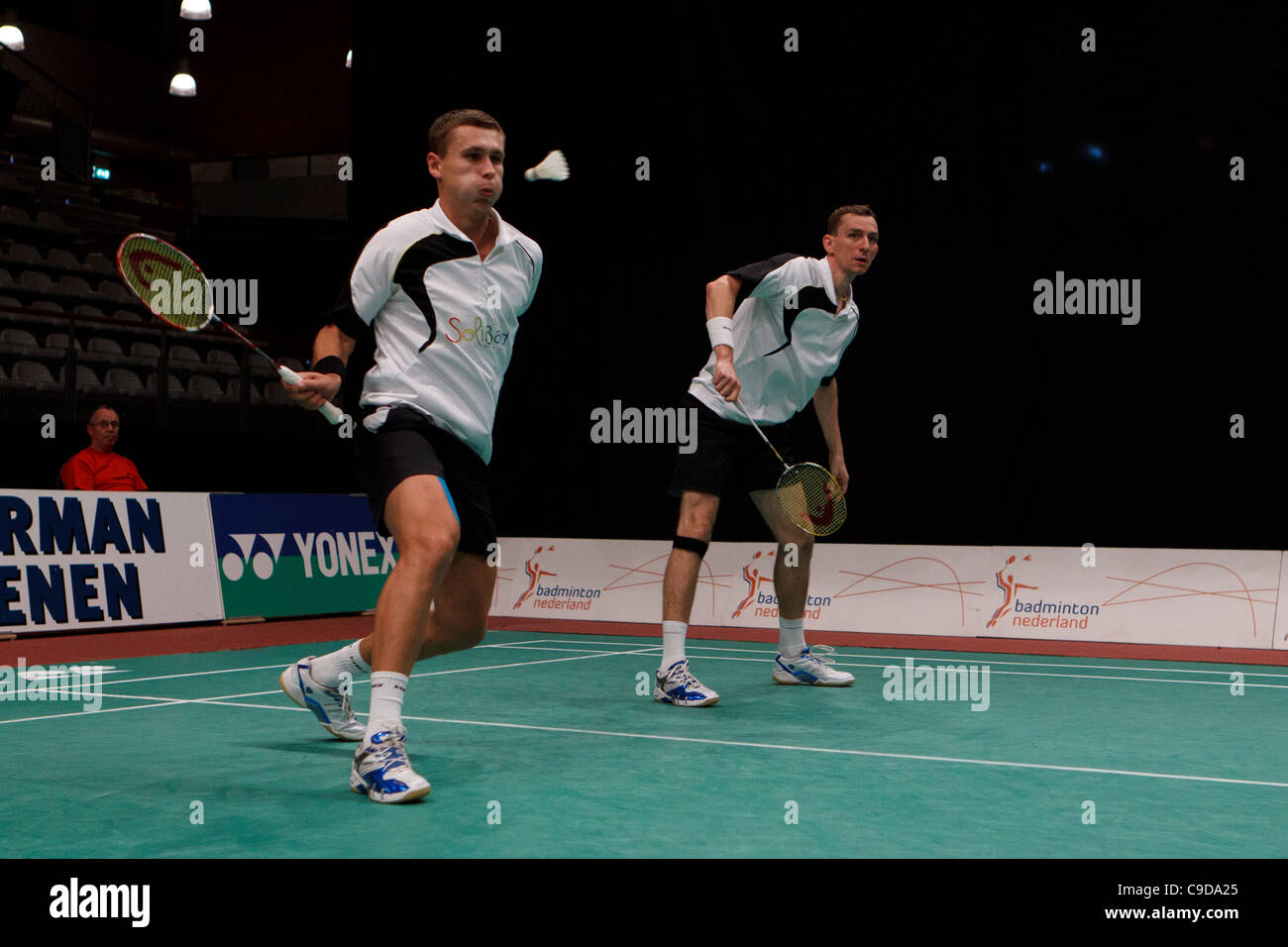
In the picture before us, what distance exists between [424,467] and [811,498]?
8.12 ft

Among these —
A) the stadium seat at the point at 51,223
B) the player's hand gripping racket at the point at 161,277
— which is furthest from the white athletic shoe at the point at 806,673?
the stadium seat at the point at 51,223

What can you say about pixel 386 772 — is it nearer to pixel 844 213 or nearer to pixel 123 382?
pixel 844 213

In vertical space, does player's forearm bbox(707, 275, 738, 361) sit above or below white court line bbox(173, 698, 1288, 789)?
above

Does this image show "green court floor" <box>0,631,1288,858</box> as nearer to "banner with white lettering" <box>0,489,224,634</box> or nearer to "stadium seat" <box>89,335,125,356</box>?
"banner with white lettering" <box>0,489,224,634</box>

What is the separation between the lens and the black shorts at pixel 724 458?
5.62 metres

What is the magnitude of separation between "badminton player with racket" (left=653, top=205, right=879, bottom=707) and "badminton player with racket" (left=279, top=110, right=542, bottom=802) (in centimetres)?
163

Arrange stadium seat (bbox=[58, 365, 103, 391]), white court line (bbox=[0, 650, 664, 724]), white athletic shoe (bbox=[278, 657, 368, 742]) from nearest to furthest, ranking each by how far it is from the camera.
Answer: white athletic shoe (bbox=[278, 657, 368, 742]) → white court line (bbox=[0, 650, 664, 724]) → stadium seat (bbox=[58, 365, 103, 391])

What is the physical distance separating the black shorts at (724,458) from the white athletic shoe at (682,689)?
75 cm

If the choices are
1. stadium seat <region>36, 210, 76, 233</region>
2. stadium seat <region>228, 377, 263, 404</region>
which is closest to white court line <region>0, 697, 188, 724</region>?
stadium seat <region>228, 377, 263, 404</region>

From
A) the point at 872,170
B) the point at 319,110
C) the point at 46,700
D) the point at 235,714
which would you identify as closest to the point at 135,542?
the point at 46,700

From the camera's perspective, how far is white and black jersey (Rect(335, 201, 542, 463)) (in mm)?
3779

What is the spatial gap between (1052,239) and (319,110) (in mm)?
15515

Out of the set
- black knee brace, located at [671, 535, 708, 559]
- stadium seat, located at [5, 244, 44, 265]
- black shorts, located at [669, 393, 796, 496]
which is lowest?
black knee brace, located at [671, 535, 708, 559]

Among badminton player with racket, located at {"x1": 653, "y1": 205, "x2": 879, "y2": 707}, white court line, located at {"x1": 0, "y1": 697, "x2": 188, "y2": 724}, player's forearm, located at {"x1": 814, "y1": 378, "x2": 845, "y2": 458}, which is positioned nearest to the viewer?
white court line, located at {"x1": 0, "y1": 697, "x2": 188, "y2": 724}
